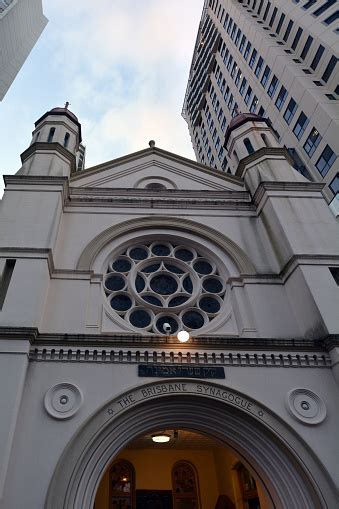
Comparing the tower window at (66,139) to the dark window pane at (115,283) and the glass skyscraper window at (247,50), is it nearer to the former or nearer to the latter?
the dark window pane at (115,283)

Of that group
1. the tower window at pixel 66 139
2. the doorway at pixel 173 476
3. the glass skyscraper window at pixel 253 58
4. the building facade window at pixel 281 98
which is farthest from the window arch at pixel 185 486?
the glass skyscraper window at pixel 253 58

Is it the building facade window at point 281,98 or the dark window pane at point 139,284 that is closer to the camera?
the dark window pane at point 139,284

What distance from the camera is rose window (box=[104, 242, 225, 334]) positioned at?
942cm

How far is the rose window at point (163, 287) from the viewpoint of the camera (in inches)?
371

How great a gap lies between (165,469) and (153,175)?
33.1 ft

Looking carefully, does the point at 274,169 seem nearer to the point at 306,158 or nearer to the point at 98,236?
the point at 98,236

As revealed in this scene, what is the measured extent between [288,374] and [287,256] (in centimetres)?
337

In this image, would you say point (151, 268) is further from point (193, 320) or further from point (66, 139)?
point (66, 139)

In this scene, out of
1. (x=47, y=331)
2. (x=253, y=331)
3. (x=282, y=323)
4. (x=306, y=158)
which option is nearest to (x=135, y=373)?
(x=47, y=331)

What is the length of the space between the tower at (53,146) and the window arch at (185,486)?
33.3ft

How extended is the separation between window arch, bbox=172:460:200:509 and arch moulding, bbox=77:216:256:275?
635 cm

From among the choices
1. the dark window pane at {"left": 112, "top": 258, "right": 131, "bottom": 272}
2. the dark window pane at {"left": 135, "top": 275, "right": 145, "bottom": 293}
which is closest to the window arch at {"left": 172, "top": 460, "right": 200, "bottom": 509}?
the dark window pane at {"left": 135, "top": 275, "right": 145, "bottom": 293}

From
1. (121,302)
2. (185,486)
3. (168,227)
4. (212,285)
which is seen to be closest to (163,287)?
(121,302)

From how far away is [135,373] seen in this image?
755 centimetres
